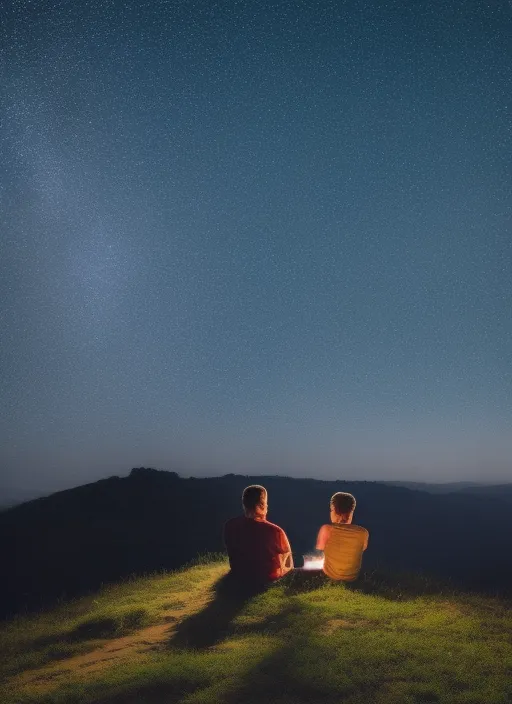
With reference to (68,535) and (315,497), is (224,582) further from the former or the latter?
(315,497)

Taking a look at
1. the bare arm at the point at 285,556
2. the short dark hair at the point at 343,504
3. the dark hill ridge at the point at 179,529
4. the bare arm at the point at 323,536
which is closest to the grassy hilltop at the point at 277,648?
the bare arm at the point at 285,556

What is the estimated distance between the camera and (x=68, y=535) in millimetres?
43406

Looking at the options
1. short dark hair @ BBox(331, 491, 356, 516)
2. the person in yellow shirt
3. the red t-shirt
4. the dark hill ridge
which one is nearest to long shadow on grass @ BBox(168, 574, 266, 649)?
the red t-shirt

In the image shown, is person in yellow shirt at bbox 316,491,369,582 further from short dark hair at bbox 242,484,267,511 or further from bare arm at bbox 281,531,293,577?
short dark hair at bbox 242,484,267,511

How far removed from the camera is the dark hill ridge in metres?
39.5

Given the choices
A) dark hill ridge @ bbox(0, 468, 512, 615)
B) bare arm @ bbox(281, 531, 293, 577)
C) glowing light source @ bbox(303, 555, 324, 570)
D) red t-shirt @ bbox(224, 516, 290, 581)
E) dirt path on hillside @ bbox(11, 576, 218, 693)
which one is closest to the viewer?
dirt path on hillside @ bbox(11, 576, 218, 693)

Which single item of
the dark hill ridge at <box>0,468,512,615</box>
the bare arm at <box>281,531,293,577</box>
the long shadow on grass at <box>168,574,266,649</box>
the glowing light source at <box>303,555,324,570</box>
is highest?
the bare arm at <box>281,531,293,577</box>

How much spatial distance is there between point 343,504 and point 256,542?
5.10 feet

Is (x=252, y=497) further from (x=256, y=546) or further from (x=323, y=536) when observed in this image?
(x=323, y=536)

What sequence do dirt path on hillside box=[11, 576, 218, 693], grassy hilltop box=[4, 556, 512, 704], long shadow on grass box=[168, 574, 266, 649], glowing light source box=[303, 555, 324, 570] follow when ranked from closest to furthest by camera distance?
grassy hilltop box=[4, 556, 512, 704] < dirt path on hillside box=[11, 576, 218, 693] < long shadow on grass box=[168, 574, 266, 649] < glowing light source box=[303, 555, 324, 570]

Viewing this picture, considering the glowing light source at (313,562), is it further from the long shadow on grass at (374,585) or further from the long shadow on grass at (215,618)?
the long shadow on grass at (215,618)

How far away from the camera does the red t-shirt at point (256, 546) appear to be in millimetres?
7484

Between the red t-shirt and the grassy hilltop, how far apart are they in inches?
17.8

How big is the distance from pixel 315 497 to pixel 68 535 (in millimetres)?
37460
